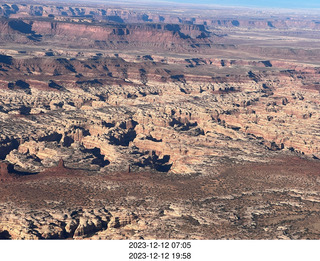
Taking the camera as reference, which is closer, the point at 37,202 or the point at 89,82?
the point at 37,202

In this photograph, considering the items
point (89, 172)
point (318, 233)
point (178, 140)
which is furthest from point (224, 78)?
point (318, 233)

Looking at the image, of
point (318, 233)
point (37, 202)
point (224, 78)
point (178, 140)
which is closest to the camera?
point (318, 233)

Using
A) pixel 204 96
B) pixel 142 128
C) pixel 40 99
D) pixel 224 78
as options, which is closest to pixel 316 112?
pixel 204 96

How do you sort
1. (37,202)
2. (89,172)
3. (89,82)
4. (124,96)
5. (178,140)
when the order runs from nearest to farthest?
(37,202) < (89,172) < (178,140) < (124,96) < (89,82)

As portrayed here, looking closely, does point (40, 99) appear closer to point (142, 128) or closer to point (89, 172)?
point (142, 128)

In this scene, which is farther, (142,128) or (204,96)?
(204,96)

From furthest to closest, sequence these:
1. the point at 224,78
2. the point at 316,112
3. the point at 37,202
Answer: the point at 224,78
the point at 316,112
the point at 37,202

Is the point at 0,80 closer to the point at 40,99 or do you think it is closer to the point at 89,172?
the point at 40,99

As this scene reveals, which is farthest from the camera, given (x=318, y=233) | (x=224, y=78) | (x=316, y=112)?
(x=224, y=78)
